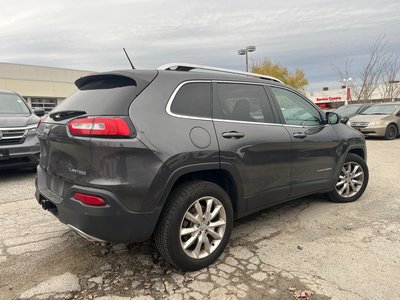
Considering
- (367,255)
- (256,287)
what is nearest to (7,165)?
(256,287)

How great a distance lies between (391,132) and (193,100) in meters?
12.8

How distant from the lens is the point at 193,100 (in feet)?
10.2

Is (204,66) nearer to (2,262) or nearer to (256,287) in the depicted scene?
(256,287)

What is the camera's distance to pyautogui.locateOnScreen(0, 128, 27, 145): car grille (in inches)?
236

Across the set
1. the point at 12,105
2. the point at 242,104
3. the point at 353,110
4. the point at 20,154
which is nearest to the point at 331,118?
the point at 242,104

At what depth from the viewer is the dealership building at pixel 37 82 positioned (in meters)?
40.5

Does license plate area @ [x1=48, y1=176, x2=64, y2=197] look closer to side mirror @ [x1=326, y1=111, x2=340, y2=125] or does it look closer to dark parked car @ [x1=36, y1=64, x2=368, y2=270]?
dark parked car @ [x1=36, y1=64, x2=368, y2=270]

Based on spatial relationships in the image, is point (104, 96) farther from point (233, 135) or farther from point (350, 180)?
point (350, 180)

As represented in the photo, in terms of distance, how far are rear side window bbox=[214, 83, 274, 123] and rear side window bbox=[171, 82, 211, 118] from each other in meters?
0.11

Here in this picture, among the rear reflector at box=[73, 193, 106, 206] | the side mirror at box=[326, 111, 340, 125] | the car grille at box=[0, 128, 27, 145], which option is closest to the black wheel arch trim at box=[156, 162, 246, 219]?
the rear reflector at box=[73, 193, 106, 206]

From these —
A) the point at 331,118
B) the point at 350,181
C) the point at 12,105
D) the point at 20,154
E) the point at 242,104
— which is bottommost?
the point at 350,181

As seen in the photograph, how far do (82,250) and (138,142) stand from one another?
59.4 inches

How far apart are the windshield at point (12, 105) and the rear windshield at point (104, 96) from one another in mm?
4405

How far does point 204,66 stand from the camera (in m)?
3.51
